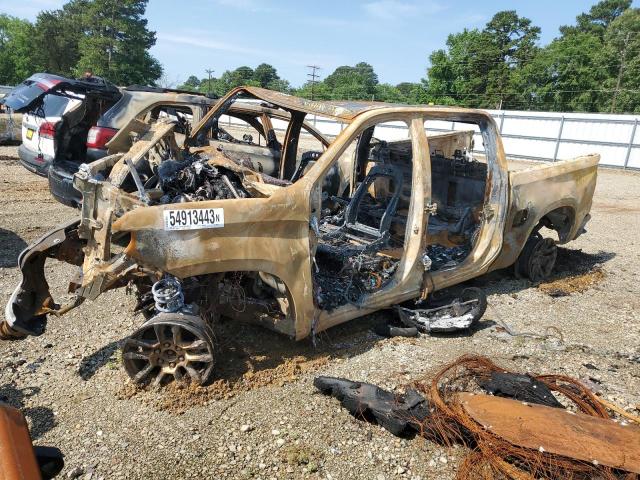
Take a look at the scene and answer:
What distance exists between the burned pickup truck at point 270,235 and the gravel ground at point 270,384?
0.97 ft

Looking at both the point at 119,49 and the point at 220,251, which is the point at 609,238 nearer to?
the point at 220,251

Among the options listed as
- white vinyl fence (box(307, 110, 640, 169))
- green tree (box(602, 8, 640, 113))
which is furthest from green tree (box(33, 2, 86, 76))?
green tree (box(602, 8, 640, 113))

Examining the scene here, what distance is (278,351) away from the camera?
3.90m

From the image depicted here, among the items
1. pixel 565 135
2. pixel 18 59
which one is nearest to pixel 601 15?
pixel 565 135

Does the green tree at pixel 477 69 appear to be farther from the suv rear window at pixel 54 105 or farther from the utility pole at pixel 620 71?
the suv rear window at pixel 54 105

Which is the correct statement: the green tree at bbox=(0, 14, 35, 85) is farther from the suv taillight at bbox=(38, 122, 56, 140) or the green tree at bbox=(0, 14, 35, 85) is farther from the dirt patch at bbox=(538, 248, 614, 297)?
the dirt patch at bbox=(538, 248, 614, 297)

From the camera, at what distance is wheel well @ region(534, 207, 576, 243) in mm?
5733

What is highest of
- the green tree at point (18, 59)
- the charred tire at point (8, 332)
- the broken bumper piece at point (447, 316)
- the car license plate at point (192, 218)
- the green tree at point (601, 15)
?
the green tree at point (601, 15)

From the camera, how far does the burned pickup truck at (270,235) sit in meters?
3.13

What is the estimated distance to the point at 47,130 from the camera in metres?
7.19

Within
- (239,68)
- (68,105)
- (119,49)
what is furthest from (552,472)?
(239,68)

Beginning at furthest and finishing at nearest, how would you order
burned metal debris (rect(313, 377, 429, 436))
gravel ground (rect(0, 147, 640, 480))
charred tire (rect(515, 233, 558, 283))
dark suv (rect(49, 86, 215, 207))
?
dark suv (rect(49, 86, 215, 207)) < charred tire (rect(515, 233, 558, 283)) < burned metal debris (rect(313, 377, 429, 436)) < gravel ground (rect(0, 147, 640, 480))

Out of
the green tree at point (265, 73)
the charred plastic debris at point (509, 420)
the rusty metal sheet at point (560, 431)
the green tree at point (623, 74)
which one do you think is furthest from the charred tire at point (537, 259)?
the green tree at point (265, 73)

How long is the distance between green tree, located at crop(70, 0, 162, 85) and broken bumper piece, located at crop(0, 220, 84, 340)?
173 feet
